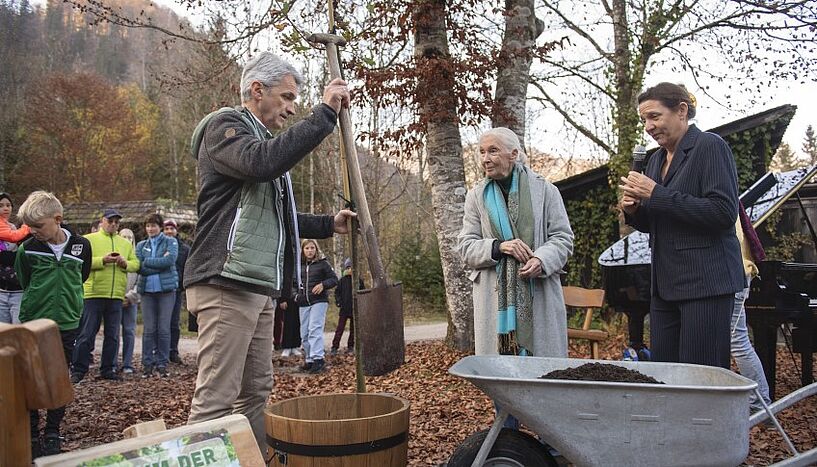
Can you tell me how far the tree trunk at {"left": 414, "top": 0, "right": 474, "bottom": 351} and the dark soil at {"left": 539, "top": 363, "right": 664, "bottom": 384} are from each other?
4.85 meters

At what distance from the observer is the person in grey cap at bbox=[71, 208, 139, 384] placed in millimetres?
7780

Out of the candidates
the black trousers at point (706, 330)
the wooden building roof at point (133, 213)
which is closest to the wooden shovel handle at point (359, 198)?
the black trousers at point (706, 330)

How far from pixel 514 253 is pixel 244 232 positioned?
4.51 feet

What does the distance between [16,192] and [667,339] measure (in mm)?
26344

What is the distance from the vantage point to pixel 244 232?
112 inches

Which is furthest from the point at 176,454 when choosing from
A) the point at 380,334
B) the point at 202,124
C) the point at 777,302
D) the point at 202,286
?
the point at 777,302

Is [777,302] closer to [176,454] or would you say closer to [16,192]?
[176,454]

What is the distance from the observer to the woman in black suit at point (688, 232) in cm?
311

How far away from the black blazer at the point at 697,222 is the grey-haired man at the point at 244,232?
5.48 feet

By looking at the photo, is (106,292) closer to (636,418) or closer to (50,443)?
(50,443)

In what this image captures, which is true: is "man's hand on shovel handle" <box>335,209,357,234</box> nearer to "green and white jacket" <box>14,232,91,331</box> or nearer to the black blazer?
the black blazer

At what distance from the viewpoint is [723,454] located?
2.47 m

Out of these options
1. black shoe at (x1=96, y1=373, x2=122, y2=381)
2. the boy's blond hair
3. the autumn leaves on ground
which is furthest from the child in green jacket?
black shoe at (x1=96, y1=373, x2=122, y2=381)

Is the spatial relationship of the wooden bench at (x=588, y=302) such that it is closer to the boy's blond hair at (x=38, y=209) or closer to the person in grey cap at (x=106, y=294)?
the boy's blond hair at (x=38, y=209)
